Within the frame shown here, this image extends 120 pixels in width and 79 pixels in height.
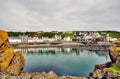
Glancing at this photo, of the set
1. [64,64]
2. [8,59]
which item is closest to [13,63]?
[8,59]

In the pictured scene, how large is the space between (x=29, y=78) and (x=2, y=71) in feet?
17.8

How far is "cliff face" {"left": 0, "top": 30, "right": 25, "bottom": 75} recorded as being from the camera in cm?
4568

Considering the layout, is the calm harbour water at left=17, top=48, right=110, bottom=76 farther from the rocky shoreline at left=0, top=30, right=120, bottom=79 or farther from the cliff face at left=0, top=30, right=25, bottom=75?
the cliff face at left=0, top=30, right=25, bottom=75

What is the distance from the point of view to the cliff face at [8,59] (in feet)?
150

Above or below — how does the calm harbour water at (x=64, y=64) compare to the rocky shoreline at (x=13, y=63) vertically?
below

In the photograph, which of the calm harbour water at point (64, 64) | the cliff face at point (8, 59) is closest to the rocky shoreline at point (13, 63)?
the cliff face at point (8, 59)

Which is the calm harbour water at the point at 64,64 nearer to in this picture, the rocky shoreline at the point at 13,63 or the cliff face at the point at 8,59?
the rocky shoreline at the point at 13,63

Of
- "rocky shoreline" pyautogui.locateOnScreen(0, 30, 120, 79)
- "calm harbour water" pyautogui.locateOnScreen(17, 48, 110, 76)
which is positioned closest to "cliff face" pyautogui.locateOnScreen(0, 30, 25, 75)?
"rocky shoreline" pyautogui.locateOnScreen(0, 30, 120, 79)

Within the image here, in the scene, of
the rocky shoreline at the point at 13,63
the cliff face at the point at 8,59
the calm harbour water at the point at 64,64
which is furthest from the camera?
the calm harbour water at the point at 64,64

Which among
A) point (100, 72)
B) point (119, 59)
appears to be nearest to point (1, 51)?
point (100, 72)

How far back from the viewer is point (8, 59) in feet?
153

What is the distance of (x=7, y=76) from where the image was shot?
137 ft

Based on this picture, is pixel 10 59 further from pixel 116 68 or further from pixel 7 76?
pixel 116 68

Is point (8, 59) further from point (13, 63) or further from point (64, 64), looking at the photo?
point (64, 64)
